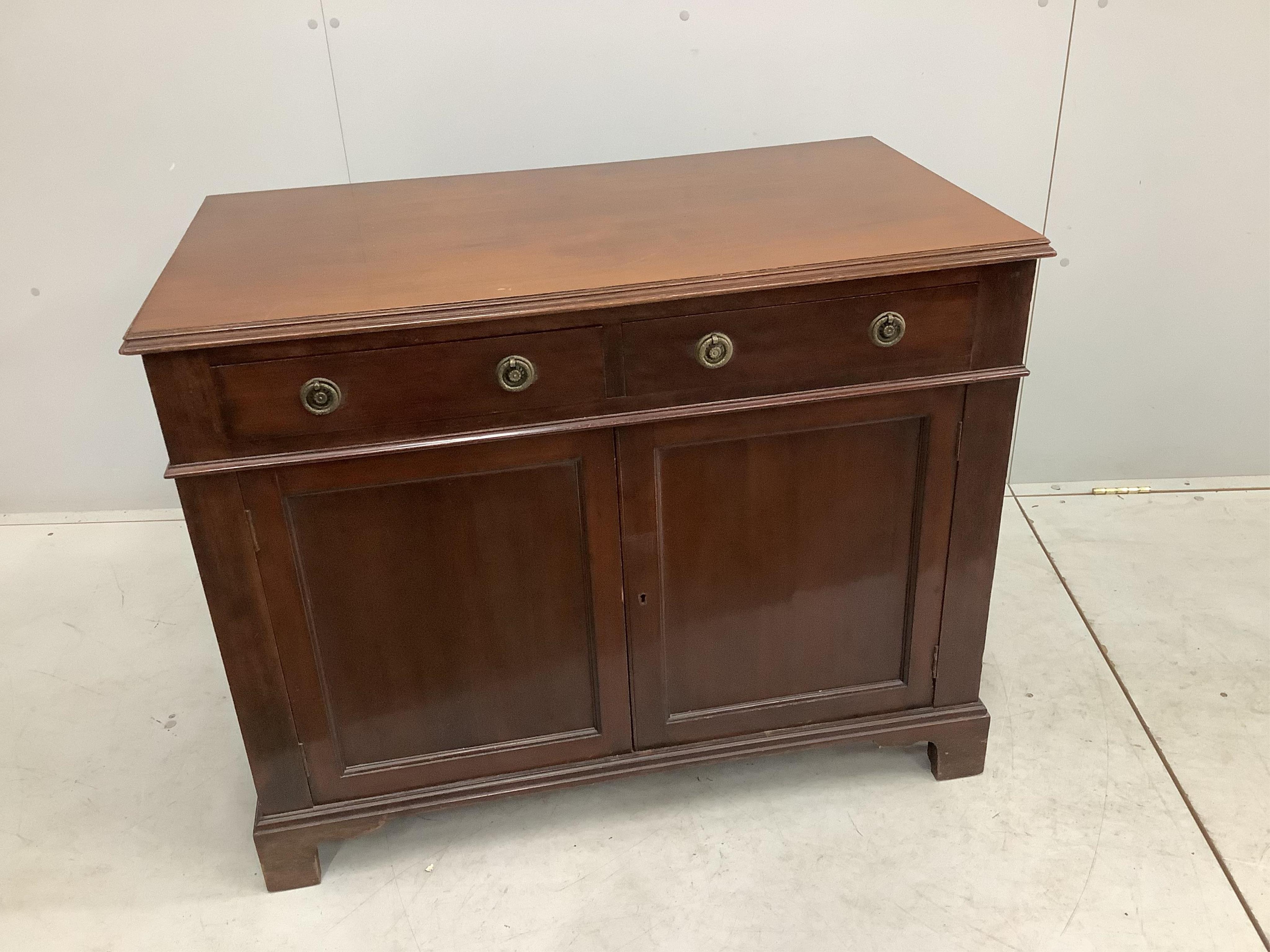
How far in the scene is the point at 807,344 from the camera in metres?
1.50

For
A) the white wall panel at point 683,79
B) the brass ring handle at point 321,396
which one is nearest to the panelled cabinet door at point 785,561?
the brass ring handle at point 321,396

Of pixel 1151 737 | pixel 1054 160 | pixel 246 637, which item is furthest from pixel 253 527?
pixel 1054 160

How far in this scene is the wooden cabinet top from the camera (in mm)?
1388

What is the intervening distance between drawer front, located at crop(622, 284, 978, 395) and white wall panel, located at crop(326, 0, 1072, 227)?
0.93 meters

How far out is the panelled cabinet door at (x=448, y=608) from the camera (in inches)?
59.4

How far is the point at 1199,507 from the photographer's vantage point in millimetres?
2588

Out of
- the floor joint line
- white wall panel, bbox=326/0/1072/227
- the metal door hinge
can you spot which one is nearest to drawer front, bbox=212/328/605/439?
the metal door hinge

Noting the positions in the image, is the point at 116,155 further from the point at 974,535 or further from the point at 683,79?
the point at 974,535

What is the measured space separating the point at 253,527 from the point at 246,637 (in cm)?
18

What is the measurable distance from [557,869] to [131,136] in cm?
172

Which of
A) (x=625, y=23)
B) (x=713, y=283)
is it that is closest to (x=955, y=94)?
(x=625, y=23)

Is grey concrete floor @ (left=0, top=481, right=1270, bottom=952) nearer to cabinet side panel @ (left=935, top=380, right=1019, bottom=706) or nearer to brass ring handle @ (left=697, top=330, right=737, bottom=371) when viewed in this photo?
cabinet side panel @ (left=935, top=380, right=1019, bottom=706)

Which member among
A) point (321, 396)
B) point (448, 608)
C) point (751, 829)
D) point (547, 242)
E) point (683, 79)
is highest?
point (683, 79)

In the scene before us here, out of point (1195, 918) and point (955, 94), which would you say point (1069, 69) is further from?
point (1195, 918)
